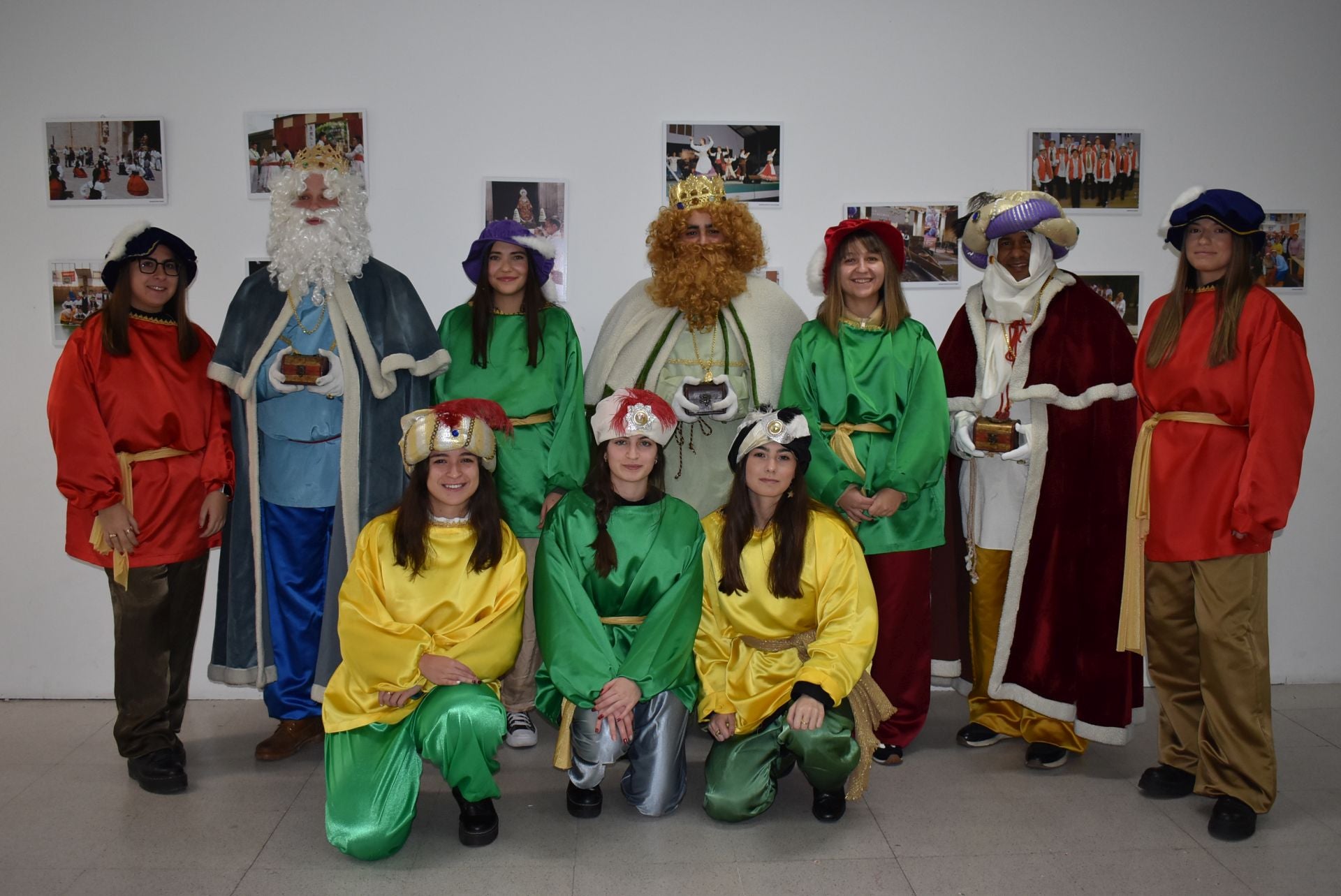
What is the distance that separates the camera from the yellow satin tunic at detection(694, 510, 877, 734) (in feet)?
10.5

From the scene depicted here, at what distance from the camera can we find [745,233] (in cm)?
396

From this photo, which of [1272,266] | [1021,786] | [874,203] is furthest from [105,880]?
[1272,266]

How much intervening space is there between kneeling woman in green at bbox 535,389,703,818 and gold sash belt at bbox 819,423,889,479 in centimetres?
64

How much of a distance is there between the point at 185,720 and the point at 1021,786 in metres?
3.36

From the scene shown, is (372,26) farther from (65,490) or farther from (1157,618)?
(1157,618)

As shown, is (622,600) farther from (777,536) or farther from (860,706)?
(860,706)

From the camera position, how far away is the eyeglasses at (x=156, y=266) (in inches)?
140

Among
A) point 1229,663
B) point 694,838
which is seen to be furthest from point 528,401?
point 1229,663

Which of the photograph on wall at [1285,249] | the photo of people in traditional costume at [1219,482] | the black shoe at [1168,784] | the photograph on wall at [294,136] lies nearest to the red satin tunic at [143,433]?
the photograph on wall at [294,136]

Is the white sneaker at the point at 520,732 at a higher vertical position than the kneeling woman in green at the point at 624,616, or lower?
lower

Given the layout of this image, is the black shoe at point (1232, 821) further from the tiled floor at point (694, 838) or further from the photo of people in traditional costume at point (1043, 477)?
the photo of people in traditional costume at point (1043, 477)

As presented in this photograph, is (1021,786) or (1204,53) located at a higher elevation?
(1204,53)

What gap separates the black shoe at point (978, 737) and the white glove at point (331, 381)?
8.83ft

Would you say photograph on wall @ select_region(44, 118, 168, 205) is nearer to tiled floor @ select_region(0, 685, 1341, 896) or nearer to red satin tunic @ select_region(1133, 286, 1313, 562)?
tiled floor @ select_region(0, 685, 1341, 896)
